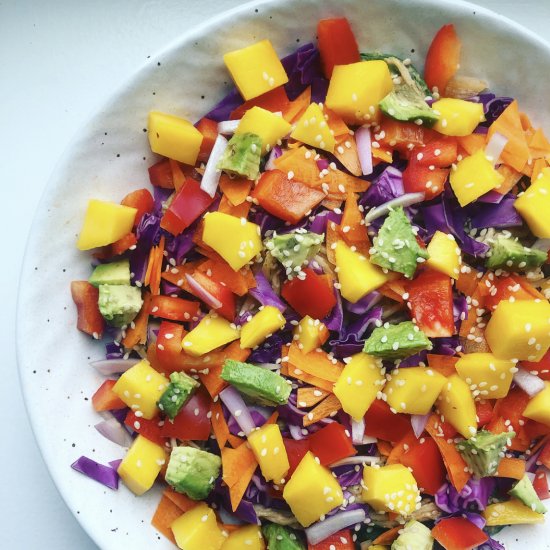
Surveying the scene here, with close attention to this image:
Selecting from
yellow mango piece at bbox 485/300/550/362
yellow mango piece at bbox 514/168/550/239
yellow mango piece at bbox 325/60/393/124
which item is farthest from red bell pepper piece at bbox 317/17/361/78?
yellow mango piece at bbox 485/300/550/362

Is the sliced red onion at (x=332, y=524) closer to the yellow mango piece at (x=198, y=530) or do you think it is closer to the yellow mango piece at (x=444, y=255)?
the yellow mango piece at (x=198, y=530)

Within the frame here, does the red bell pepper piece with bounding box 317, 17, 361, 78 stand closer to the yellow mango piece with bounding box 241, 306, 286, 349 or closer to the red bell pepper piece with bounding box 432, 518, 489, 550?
the yellow mango piece with bounding box 241, 306, 286, 349

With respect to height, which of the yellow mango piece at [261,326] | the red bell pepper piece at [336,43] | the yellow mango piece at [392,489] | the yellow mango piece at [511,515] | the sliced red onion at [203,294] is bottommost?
the yellow mango piece at [511,515]

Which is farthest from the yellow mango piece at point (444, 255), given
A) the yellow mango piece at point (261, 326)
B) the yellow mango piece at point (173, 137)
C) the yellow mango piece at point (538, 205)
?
the yellow mango piece at point (173, 137)

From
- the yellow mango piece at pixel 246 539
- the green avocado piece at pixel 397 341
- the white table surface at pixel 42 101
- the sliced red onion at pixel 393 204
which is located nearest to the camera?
the green avocado piece at pixel 397 341

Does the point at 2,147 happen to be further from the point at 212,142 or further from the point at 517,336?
the point at 517,336

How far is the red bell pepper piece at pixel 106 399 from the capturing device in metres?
2.37

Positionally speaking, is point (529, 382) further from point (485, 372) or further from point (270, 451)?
point (270, 451)

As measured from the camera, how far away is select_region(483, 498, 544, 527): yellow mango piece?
7.93ft

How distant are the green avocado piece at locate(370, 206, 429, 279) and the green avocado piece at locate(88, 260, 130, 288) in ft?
2.68

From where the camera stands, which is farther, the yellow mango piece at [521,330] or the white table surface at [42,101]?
the white table surface at [42,101]

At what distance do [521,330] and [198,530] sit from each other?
1.24 m

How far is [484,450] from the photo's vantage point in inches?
87.1

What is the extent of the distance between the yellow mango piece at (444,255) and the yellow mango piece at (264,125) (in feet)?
1.99
